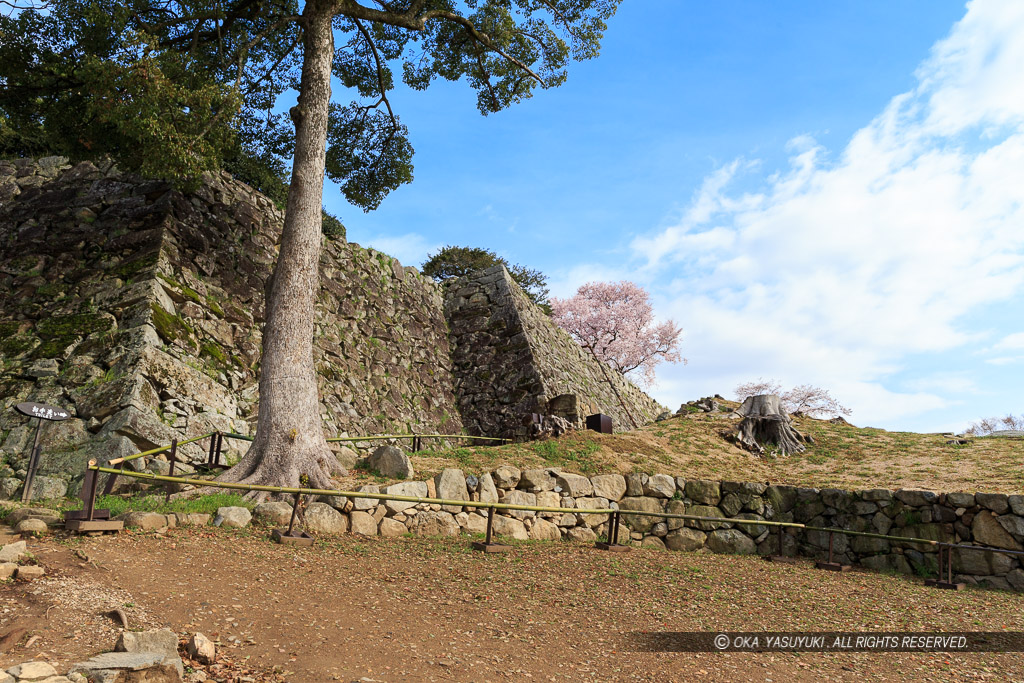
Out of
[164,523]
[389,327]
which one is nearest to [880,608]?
[164,523]

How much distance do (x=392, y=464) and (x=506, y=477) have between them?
1.77 metres

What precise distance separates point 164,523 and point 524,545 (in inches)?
169

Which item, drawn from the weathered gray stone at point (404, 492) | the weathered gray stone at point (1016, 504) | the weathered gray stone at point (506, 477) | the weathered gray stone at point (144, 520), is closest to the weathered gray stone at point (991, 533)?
the weathered gray stone at point (1016, 504)

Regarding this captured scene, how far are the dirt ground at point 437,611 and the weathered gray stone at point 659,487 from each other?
2808mm

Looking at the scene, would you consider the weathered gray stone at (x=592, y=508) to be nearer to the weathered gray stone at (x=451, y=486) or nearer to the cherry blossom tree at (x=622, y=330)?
the weathered gray stone at (x=451, y=486)

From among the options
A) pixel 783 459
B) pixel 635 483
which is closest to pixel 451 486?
pixel 635 483

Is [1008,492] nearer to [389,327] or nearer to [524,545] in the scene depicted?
[524,545]

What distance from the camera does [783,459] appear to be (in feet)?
46.6

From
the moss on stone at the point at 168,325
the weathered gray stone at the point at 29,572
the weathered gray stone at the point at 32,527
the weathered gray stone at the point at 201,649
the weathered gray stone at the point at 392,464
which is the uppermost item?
the moss on stone at the point at 168,325

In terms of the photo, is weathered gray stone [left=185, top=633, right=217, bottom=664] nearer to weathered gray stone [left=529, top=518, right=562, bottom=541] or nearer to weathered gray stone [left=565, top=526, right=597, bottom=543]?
weathered gray stone [left=529, top=518, right=562, bottom=541]

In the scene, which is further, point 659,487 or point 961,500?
point 659,487

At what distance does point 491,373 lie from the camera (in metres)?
16.2

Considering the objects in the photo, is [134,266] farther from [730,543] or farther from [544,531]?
[730,543]

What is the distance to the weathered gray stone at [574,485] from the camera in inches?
388
